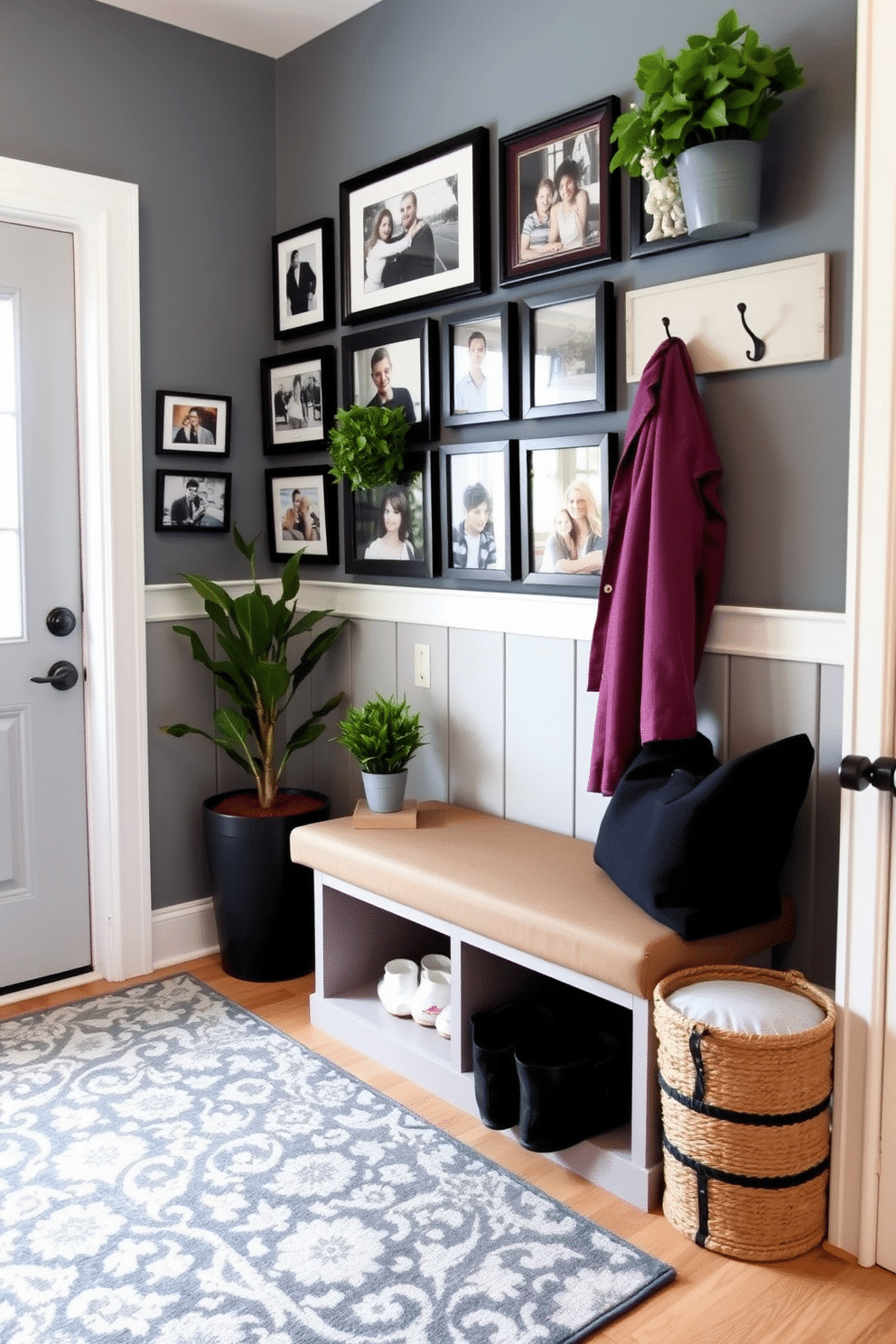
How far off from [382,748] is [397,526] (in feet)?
2.08

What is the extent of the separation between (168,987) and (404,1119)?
1.00 m

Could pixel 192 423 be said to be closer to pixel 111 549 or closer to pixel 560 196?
pixel 111 549

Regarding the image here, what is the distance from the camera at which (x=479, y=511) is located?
9.44 ft

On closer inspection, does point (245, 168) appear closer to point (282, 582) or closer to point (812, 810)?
point (282, 582)

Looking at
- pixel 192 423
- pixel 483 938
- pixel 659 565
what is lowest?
pixel 483 938

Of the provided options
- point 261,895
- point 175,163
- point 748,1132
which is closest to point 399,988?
point 261,895

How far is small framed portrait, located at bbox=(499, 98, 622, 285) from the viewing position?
2.50 meters

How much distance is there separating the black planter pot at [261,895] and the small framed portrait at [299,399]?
106cm

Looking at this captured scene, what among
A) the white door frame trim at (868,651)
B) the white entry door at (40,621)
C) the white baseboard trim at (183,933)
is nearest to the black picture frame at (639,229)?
the white door frame trim at (868,651)

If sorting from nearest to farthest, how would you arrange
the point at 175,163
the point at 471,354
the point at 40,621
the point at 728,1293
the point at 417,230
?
the point at 728,1293
the point at 471,354
the point at 417,230
the point at 40,621
the point at 175,163

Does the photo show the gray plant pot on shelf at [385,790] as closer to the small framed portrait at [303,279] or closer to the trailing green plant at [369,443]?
the trailing green plant at [369,443]

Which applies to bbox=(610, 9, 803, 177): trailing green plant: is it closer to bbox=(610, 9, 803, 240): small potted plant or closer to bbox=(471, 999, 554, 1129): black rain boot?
bbox=(610, 9, 803, 240): small potted plant

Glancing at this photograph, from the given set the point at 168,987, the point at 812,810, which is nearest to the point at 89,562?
the point at 168,987

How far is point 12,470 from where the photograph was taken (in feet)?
9.98
